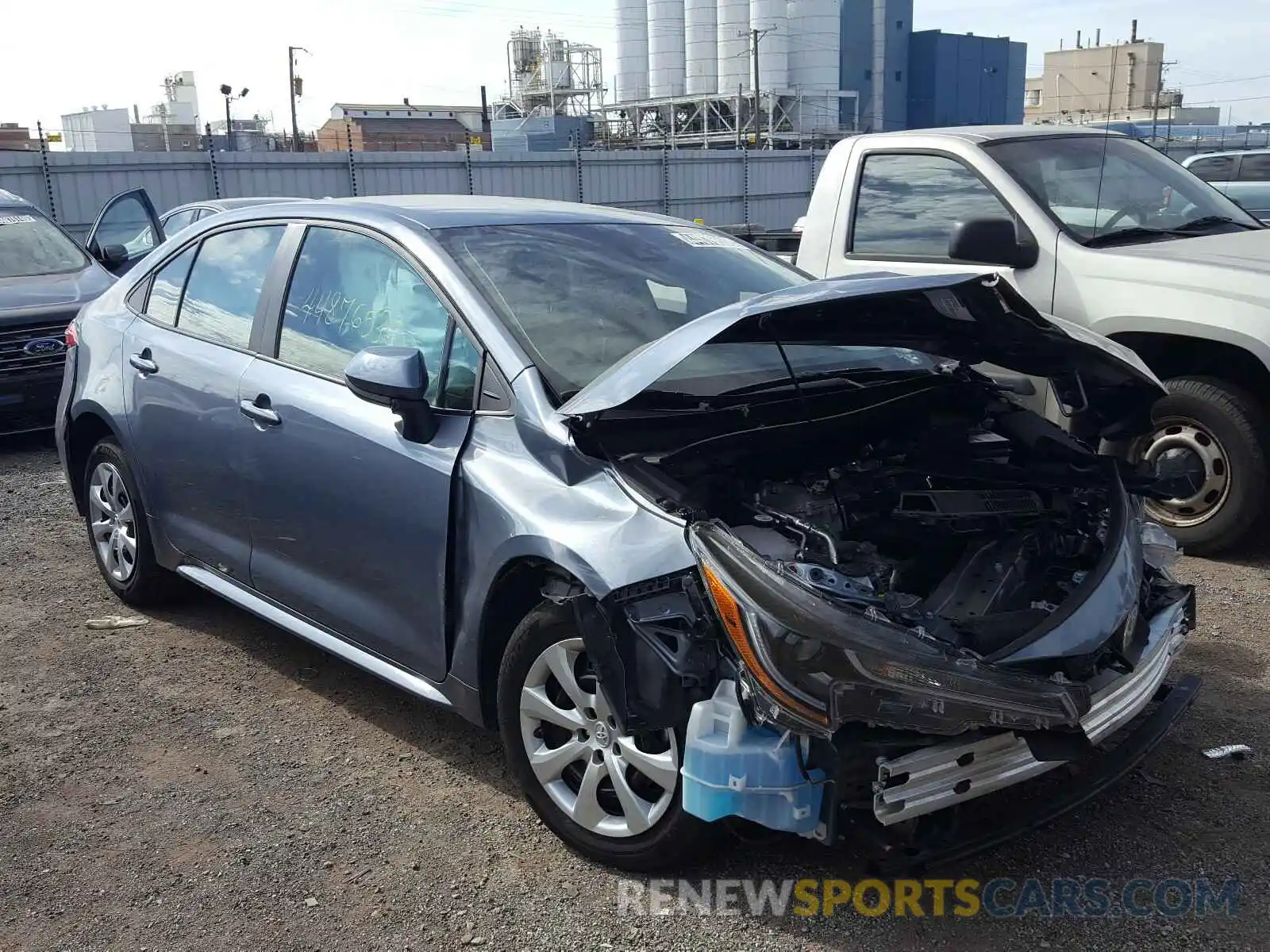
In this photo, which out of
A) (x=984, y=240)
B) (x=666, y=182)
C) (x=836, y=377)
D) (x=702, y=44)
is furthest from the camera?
(x=702, y=44)

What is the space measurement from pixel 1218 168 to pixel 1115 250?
10389mm

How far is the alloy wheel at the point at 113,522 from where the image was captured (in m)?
5.20

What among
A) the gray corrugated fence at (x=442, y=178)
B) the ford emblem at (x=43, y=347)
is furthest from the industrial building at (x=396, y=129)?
the ford emblem at (x=43, y=347)

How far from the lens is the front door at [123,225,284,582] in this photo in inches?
172

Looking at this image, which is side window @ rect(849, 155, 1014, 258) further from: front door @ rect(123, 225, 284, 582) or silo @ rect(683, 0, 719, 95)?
silo @ rect(683, 0, 719, 95)

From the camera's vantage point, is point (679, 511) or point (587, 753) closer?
point (679, 511)

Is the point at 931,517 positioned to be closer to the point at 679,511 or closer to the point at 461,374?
the point at 679,511

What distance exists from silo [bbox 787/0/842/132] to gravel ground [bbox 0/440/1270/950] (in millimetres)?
51933

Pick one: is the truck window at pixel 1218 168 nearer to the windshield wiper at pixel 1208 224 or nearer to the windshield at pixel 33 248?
the windshield wiper at pixel 1208 224

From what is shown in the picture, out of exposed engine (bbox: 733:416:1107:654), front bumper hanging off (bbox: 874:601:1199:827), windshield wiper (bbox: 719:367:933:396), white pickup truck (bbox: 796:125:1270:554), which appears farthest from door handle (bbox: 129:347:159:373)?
front bumper hanging off (bbox: 874:601:1199:827)

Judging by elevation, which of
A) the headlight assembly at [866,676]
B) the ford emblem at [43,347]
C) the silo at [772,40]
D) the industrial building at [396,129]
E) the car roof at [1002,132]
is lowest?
the ford emblem at [43,347]

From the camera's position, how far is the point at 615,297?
386 centimetres

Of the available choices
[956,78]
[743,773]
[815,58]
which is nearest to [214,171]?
[743,773]

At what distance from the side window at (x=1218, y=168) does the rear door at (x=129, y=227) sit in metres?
11.9
